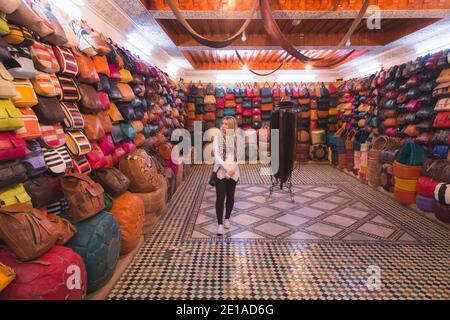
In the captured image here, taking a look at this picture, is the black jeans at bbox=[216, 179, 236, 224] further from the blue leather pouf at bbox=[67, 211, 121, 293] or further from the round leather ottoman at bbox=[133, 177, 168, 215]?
the blue leather pouf at bbox=[67, 211, 121, 293]

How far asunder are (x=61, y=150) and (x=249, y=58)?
252 inches

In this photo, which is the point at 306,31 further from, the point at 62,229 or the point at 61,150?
the point at 62,229

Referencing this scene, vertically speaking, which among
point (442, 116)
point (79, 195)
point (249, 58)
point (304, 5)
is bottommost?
point (79, 195)

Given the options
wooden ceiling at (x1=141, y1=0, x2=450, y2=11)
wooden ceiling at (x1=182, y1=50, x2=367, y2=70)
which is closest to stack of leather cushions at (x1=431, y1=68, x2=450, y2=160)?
wooden ceiling at (x1=141, y1=0, x2=450, y2=11)

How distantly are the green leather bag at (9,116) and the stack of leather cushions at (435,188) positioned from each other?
488cm

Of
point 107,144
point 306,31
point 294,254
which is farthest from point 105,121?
point 306,31

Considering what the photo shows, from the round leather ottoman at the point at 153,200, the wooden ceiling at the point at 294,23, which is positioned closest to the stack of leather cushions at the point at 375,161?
the wooden ceiling at the point at 294,23

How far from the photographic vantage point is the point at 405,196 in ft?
15.7

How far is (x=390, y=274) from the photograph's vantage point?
110 inches

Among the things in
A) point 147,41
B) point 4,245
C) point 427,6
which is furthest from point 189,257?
point 427,6

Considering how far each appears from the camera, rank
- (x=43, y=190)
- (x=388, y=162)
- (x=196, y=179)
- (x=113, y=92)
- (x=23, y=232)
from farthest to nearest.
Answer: (x=196, y=179) → (x=388, y=162) → (x=113, y=92) → (x=43, y=190) → (x=23, y=232)

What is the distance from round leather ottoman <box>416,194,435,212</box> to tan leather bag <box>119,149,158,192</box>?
4108 mm

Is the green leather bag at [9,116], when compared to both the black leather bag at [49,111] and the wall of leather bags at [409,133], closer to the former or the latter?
the black leather bag at [49,111]

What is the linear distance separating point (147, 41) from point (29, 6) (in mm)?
3240
